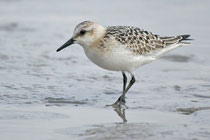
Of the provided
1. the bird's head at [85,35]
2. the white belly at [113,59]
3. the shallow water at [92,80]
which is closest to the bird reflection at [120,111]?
the shallow water at [92,80]

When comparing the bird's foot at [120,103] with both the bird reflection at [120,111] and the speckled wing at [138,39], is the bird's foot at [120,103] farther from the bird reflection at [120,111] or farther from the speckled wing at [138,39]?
the speckled wing at [138,39]

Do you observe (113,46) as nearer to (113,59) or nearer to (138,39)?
(113,59)

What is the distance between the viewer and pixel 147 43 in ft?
26.3

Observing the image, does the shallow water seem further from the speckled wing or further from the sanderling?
the speckled wing

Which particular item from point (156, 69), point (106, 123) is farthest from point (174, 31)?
point (106, 123)

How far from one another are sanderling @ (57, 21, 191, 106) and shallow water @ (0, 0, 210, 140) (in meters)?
0.55

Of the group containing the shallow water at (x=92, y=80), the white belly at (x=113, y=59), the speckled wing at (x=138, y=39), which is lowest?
the shallow water at (x=92, y=80)

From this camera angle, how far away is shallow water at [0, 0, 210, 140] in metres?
5.99

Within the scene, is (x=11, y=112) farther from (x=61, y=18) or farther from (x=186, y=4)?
(x=186, y=4)

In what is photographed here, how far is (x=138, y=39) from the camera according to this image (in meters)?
7.86

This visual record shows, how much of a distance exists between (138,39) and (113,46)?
65 cm

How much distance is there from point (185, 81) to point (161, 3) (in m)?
5.51

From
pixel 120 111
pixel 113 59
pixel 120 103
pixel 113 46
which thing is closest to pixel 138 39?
pixel 113 46

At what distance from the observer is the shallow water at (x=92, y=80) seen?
5.99m
